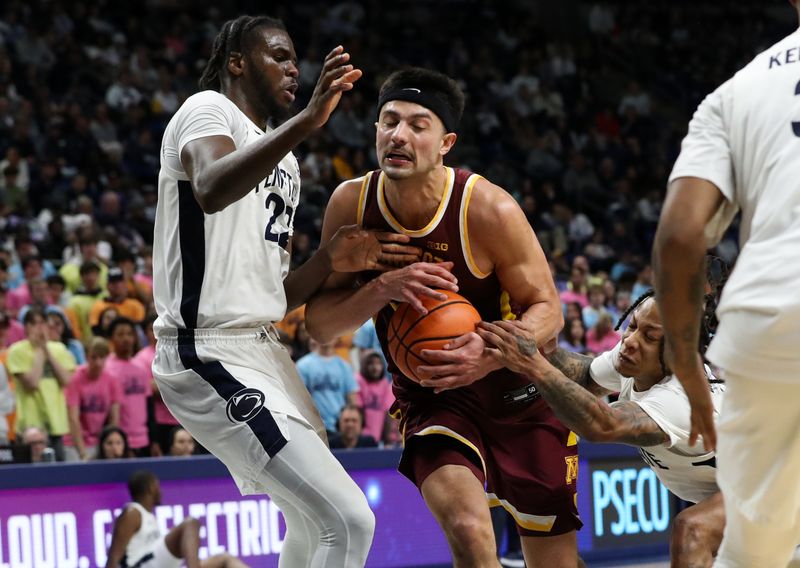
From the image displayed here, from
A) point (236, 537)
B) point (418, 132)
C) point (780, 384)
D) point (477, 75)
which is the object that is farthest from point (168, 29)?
point (780, 384)

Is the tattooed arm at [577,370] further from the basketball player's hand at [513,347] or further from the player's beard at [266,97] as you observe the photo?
the player's beard at [266,97]

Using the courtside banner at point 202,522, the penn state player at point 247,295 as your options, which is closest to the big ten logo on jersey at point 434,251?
the penn state player at point 247,295

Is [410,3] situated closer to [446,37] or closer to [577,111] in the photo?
[446,37]

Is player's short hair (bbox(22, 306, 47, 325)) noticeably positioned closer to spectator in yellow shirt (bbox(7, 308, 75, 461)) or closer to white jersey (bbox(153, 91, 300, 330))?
spectator in yellow shirt (bbox(7, 308, 75, 461))

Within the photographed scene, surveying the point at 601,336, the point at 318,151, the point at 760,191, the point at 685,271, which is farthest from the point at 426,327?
the point at 318,151

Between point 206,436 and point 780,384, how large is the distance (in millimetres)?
2034

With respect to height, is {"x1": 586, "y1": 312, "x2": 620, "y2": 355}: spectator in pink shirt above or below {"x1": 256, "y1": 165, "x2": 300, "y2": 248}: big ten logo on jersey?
below

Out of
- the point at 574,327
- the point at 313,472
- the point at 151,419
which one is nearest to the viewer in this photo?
the point at 313,472

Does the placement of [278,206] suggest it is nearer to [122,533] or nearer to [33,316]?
[122,533]

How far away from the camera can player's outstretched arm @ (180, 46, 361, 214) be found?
3.64 meters

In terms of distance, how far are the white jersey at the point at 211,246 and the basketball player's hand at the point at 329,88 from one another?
0.42m

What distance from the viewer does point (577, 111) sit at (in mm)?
19094

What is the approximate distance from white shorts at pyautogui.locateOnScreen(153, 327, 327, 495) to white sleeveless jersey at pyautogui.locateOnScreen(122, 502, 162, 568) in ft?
9.45

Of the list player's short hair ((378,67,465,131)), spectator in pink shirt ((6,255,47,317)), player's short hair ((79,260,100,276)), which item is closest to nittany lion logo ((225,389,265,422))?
player's short hair ((378,67,465,131))
